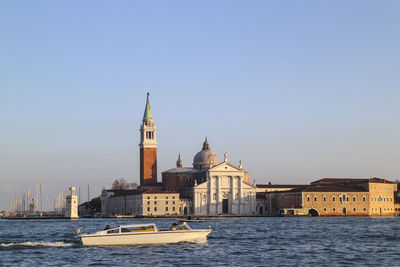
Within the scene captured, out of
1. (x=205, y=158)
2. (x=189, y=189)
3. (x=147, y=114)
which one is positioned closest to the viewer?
(x=189, y=189)

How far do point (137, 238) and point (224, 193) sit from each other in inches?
3203

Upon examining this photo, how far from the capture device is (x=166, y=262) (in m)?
30.6

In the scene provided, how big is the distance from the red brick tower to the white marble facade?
13.3m

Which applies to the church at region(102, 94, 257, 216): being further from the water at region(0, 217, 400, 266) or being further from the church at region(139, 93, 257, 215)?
the water at region(0, 217, 400, 266)

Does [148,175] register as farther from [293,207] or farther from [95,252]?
[95,252]

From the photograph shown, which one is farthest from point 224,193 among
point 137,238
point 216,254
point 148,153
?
point 216,254

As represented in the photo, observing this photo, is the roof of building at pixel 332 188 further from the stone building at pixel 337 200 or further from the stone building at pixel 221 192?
the stone building at pixel 221 192

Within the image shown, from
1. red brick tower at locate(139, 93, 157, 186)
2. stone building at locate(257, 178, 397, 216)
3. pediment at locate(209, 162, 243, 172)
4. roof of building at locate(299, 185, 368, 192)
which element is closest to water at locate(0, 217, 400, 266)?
stone building at locate(257, 178, 397, 216)

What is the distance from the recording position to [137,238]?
36.9 meters

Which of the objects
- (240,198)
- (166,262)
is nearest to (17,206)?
(240,198)

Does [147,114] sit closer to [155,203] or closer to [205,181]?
[205,181]

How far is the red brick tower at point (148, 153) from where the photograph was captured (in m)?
126

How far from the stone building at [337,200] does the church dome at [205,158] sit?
39.2 feet

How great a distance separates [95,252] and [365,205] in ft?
289
